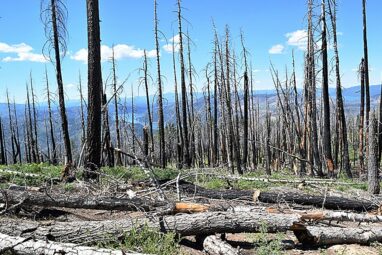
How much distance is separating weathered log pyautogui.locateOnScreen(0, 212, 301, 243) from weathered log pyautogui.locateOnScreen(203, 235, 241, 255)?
0.42 feet

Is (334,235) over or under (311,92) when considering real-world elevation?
under

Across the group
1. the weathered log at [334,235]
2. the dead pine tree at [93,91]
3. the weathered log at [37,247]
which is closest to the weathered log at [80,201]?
the weathered log at [37,247]

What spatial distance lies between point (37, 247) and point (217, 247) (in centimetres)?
237

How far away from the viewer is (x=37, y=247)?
461cm

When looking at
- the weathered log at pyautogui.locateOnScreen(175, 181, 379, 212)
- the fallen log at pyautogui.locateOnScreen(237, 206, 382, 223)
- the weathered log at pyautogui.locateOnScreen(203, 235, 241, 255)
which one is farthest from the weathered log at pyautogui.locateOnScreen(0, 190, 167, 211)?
the weathered log at pyautogui.locateOnScreen(175, 181, 379, 212)

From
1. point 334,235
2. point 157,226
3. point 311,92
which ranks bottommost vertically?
point 334,235

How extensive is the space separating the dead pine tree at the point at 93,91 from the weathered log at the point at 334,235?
563 centimetres

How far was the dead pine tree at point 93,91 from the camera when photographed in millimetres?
9789

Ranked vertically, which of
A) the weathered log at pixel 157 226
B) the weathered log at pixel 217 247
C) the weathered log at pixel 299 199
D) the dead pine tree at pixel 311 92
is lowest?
the weathered log at pixel 299 199

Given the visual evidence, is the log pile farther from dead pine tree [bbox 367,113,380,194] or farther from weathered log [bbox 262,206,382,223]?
dead pine tree [bbox 367,113,380,194]

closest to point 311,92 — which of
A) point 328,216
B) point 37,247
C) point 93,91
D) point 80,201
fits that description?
point 93,91

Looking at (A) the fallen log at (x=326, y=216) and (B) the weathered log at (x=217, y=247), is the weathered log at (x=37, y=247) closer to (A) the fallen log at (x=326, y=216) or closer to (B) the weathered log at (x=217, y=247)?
(B) the weathered log at (x=217, y=247)

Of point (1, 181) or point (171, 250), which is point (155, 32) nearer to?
point (1, 181)

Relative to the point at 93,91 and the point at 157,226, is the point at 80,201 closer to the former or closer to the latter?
the point at 157,226
